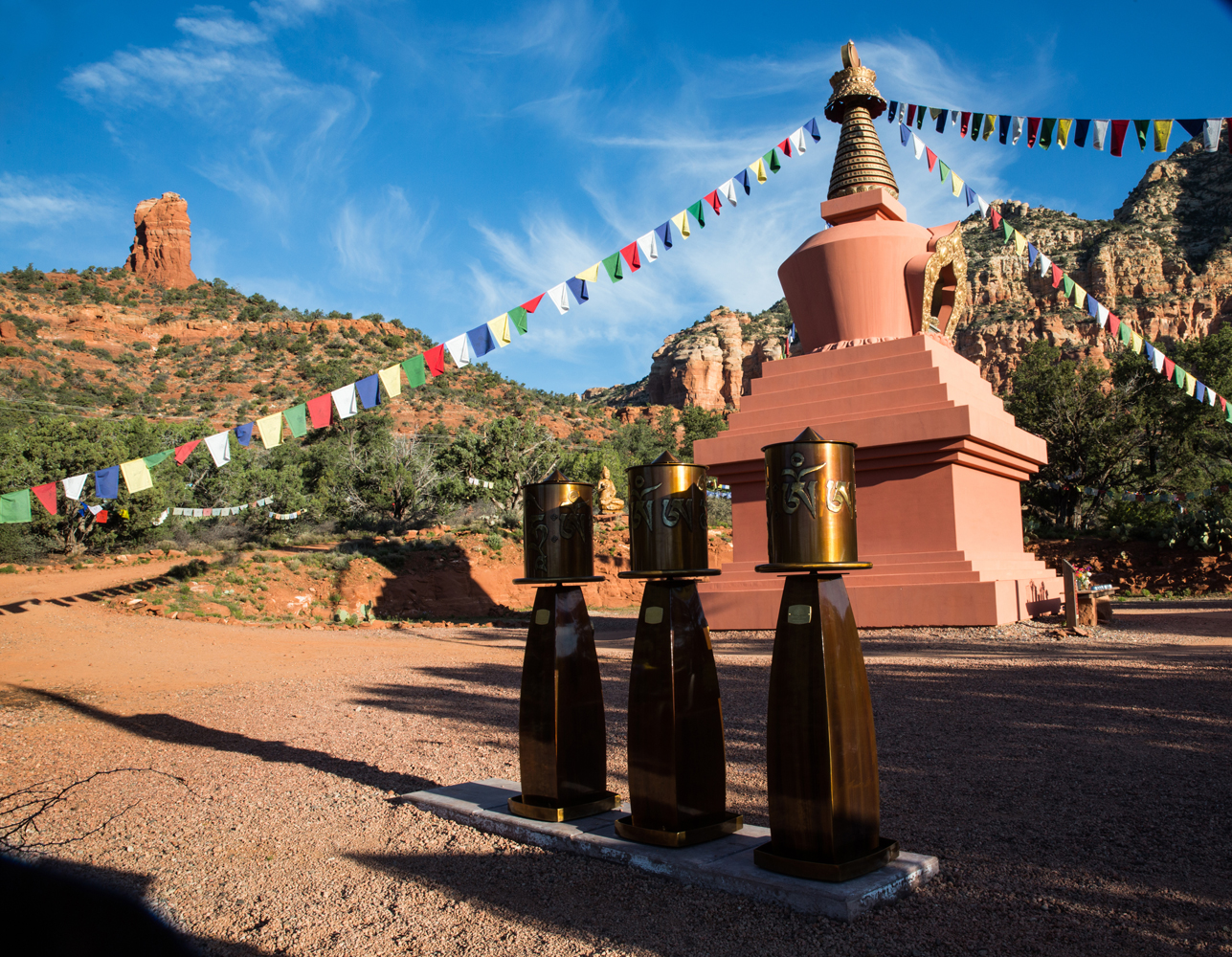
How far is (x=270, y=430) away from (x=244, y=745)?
6.15m

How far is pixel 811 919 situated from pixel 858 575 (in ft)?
29.2

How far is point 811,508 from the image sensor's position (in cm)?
294

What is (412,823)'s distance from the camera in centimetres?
400

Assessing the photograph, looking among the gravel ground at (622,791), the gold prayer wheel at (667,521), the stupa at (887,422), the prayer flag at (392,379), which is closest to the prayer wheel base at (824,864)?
the gravel ground at (622,791)

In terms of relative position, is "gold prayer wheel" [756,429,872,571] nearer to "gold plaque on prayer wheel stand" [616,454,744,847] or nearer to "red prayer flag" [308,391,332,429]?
"gold plaque on prayer wheel stand" [616,454,744,847]

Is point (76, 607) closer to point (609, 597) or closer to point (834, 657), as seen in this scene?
point (609, 597)

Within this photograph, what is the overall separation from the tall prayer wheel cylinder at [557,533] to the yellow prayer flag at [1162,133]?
11227mm

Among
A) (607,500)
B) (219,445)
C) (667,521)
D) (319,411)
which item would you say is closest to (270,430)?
(319,411)

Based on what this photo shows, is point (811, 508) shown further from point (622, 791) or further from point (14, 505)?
point (14, 505)

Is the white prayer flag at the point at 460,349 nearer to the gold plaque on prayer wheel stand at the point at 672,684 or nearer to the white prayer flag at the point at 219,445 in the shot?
the white prayer flag at the point at 219,445

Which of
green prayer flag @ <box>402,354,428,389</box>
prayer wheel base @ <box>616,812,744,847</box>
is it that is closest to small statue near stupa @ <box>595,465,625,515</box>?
green prayer flag @ <box>402,354,428,389</box>

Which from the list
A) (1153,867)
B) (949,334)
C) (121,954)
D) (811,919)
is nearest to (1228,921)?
(1153,867)

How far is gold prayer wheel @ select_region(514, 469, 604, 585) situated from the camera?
12.7 ft

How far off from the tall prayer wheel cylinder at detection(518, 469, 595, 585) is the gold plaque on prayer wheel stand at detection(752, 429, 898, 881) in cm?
116
